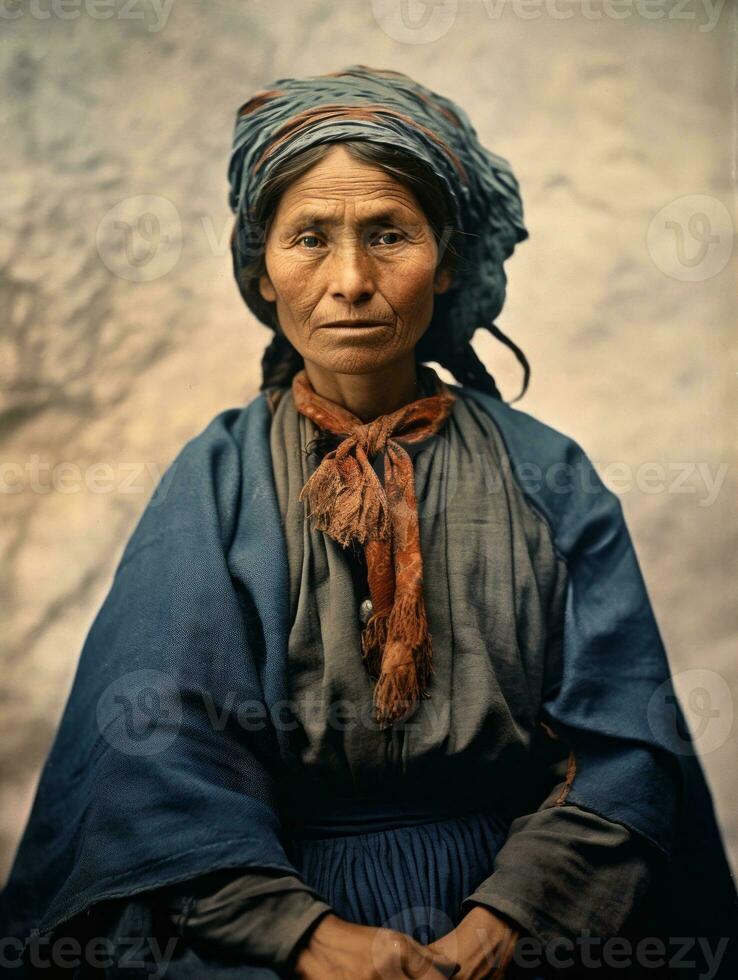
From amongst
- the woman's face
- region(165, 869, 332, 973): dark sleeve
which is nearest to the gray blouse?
region(165, 869, 332, 973): dark sleeve

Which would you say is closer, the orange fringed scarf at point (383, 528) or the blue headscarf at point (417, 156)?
the orange fringed scarf at point (383, 528)

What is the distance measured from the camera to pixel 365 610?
156cm

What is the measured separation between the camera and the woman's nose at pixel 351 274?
157 centimetres

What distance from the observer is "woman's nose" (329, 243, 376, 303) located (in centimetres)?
157

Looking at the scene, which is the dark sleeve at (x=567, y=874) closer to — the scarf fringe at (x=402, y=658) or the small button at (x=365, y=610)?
the scarf fringe at (x=402, y=658)

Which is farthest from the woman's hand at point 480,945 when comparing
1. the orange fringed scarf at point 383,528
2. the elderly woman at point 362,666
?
the orange fringed scarf at point 383,528

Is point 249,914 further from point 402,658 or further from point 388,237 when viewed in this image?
point 388,237

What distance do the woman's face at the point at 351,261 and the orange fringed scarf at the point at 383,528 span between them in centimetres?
9

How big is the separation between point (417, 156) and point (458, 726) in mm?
816

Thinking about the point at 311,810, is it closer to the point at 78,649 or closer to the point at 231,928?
the point at 231,928

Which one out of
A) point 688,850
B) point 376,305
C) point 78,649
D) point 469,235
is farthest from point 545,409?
point 78,649

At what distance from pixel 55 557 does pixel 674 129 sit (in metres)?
1.35

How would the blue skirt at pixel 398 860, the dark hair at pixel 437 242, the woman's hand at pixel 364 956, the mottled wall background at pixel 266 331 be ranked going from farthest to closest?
the mottled wall background at pixel 266 331
the dark hair at pixel 437 242
the blue skirt at pixel 398 860
the woman's hand at pixel 364 956

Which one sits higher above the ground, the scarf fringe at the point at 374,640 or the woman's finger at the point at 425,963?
the scarf fringe at the point at 374,640
